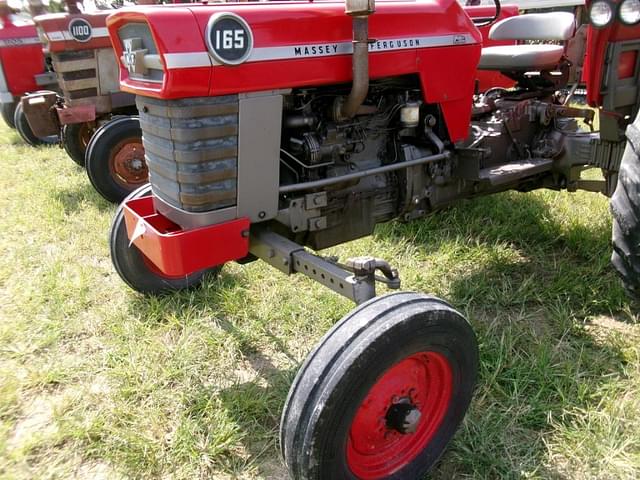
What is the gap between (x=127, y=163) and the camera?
4.52 m

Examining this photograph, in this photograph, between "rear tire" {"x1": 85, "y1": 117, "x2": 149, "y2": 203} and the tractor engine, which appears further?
"rear tire" {"x1": 85, "y1": 117, "x2": 149, "y2": 203}

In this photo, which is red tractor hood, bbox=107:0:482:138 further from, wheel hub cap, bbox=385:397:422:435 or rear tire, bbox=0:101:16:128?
rear tire, bbox=0:101:16:128

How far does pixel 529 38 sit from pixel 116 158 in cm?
321

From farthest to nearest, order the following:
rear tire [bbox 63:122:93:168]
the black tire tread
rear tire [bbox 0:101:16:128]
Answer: rear tire [bbox 0:101:16:128], rear tire [bbox 63:122:93:168], the black tire tread

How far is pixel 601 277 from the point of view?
3047 millimetres

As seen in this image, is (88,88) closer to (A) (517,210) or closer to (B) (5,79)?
(B) (5,79)

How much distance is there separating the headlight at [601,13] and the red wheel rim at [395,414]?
1660 mm

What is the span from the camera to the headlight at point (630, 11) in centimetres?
240

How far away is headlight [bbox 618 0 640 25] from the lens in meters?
2.40

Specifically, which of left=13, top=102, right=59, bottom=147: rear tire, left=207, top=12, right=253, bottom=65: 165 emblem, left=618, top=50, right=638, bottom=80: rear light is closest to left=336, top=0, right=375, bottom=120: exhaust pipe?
left=207, top=12, right=253, bottom=65: 165 emblem

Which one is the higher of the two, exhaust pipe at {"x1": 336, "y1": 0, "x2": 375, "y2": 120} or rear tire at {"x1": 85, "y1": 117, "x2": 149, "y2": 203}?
exhaust pipe at {"x1": 336, "y1": 0, "x2": 375, "y2": 120}

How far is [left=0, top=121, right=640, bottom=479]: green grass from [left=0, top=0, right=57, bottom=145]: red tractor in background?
3.15 meters

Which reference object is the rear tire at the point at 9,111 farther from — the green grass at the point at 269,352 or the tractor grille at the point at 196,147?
the tractor grille at the point at 196,147

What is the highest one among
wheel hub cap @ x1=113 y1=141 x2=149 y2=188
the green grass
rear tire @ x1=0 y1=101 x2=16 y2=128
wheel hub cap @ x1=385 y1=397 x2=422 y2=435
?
rear tire @ x1=0 y1=101 x2=16 y2=128
